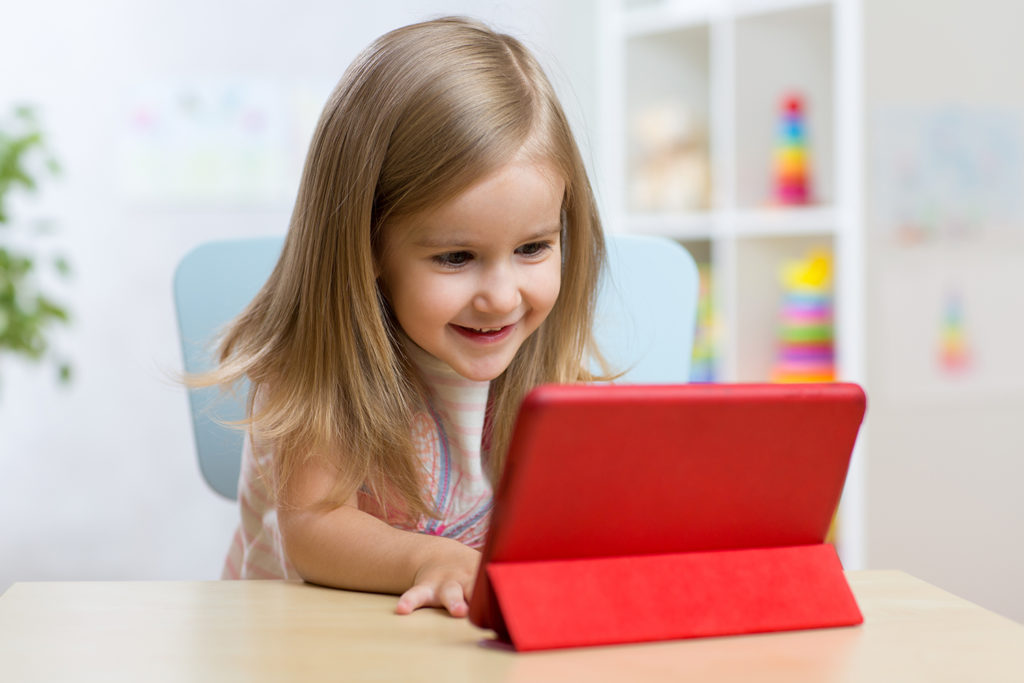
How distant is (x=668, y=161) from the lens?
2.45 m

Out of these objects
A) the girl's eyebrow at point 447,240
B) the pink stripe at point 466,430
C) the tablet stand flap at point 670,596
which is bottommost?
the pink stripe at point 466,430

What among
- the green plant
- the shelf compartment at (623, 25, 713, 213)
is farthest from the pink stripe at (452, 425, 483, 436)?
the shelf compartment at (623, 25, 713, 213)

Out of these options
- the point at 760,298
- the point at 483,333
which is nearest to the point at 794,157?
the point at 760,298

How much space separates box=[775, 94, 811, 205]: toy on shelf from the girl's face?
142cm

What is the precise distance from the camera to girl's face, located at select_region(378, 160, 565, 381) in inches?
30.0

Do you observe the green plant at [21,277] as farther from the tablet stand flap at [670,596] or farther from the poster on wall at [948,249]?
the tablet stand flap at [670,596]

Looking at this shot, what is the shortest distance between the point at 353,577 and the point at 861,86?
1559 mm

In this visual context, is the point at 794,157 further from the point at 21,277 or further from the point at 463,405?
the point at 21,277

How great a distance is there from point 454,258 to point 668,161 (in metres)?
1.75

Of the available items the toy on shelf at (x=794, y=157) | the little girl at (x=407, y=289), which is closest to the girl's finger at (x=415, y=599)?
the little girl at (x=407, y=289)

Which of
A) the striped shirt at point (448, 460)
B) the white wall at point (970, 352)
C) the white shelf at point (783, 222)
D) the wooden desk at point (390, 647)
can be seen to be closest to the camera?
the wooden desk at point (390, 647)

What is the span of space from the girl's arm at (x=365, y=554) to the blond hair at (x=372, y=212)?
0.06 feet

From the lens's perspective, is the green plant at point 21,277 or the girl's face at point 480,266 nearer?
the girl's face at point 480,266

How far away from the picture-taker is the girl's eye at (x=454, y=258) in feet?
2.55
